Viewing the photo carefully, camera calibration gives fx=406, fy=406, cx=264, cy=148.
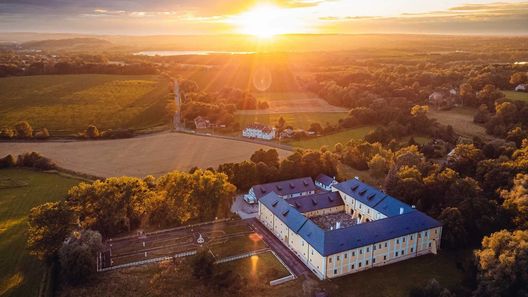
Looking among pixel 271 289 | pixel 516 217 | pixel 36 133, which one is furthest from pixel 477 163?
pixel 36 133

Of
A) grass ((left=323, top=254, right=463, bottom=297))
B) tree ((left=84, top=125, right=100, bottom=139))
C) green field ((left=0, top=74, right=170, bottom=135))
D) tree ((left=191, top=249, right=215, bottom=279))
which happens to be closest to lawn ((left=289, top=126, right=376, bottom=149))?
green field ((left=0, top=74, right=170, bottom=135))

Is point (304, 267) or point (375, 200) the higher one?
point (375, 200)

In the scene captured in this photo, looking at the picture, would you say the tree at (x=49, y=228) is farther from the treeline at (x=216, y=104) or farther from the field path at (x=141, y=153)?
the treeline at (x=216, y=104)

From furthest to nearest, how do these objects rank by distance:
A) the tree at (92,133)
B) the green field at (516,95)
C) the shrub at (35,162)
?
1. the green field at (516,95)
2. the tree at (92,133)
3. the shrub at (35,162)

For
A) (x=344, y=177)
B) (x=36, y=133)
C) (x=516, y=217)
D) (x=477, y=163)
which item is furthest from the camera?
(x=36, y=133)

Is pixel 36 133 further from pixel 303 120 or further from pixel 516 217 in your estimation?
pixel 516 217

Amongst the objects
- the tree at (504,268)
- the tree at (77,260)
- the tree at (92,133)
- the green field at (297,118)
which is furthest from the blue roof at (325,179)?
the tree at (92,133)
